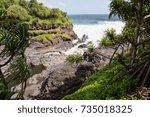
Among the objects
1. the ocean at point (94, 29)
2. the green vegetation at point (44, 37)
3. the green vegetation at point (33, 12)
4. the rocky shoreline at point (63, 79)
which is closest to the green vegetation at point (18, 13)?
the green vegetation at point (33, 12)

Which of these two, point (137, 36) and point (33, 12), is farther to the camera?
point (33, 12)

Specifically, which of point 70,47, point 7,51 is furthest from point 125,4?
point 70,47

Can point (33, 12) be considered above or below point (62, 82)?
above

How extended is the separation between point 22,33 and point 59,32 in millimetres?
56622

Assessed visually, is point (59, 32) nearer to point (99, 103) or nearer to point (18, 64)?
point (18, 64)

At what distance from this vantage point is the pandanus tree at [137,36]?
33.1 feet

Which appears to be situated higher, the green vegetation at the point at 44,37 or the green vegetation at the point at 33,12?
the green vegetation at the point at 33,12

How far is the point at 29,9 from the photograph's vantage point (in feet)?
240

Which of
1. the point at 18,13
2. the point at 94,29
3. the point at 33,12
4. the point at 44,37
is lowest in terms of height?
the point at 94,29

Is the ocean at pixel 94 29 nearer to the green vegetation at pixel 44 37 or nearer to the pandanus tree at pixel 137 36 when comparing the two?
the green vegetation at pixel 44 37

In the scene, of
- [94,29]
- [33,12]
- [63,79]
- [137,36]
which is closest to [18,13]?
[33,12]

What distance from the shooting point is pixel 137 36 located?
11.4 m

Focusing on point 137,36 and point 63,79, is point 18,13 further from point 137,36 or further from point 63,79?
point 137,36

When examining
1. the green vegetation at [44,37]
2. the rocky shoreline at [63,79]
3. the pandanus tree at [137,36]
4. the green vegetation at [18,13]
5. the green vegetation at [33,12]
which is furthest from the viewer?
the green vegetation at [33,12]
